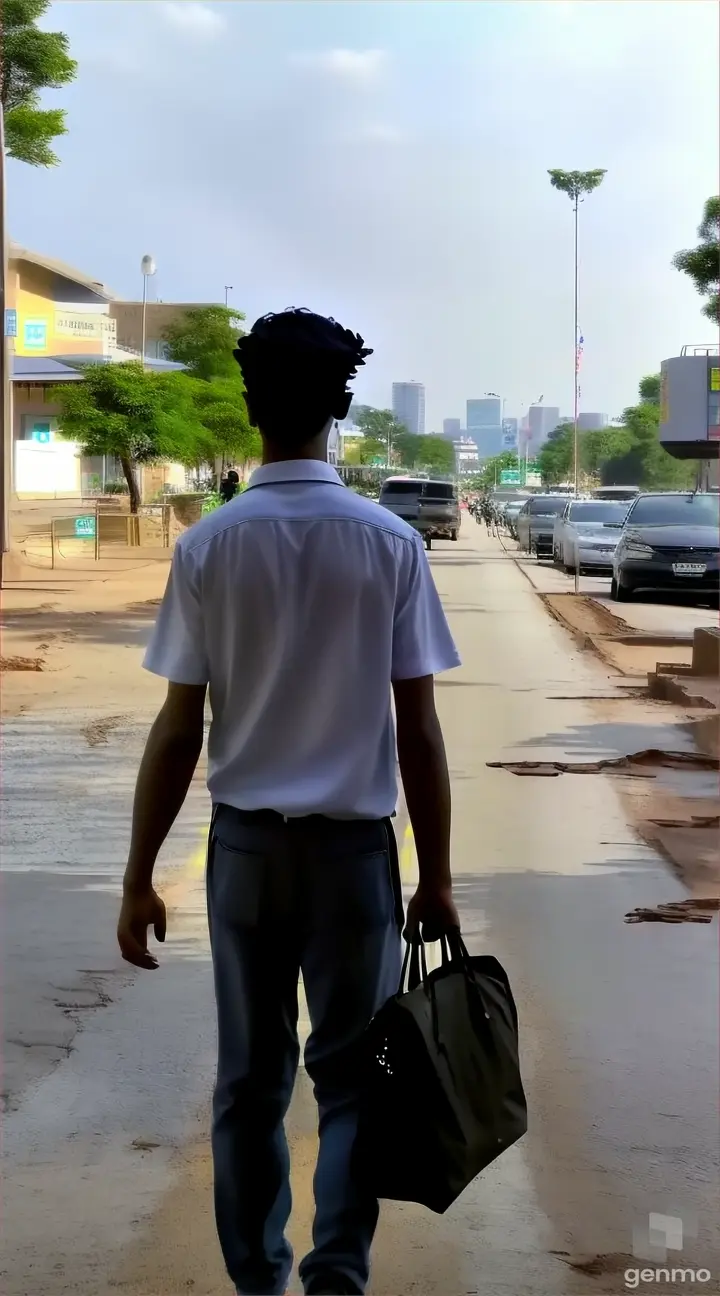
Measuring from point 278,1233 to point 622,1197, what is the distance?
111 centimetres

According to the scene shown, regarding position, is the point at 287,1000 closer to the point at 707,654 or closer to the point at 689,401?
the point at 707,654

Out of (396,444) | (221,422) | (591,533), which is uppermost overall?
(396,444)

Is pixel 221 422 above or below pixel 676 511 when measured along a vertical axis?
above

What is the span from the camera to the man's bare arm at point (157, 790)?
2.78 meters

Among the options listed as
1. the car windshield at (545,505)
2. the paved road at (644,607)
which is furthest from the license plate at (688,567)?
the car windshield at (545,505)

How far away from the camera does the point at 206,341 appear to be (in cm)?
6166

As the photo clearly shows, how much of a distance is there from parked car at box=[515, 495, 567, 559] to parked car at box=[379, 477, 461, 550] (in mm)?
1835

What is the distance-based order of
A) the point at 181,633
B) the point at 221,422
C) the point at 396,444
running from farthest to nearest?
1. the point at 396,444
2. the point at 221,422
3. the point at 181,633

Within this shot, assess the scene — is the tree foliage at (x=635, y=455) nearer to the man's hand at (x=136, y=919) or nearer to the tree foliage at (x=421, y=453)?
the tree foliage at (x=421, y=453)

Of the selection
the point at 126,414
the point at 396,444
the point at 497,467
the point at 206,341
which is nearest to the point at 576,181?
the point at 206,341

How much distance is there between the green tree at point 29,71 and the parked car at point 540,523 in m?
14.5

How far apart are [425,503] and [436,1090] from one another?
35598 millimetres

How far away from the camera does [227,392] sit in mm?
45438

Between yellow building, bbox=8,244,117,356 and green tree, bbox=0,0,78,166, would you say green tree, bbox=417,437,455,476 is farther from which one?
green tree, bbox=0,0,78,166
